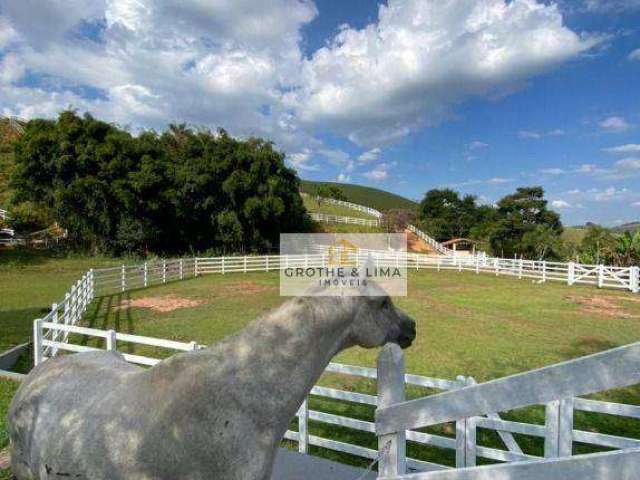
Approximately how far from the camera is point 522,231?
36.0m

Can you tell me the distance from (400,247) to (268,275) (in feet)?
66.5

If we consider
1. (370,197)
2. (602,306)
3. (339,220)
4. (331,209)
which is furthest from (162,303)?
(370,197)

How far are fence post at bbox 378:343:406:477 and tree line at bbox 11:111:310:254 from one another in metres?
25.6

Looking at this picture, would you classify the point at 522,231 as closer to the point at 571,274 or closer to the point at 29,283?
the point at 571,274

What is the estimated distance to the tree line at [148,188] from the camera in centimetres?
2428

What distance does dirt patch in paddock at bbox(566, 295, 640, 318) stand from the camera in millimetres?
11703

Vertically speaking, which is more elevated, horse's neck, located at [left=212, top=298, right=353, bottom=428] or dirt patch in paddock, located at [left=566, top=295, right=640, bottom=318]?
Result: horse's neck, located at [left=212, top=298, right=353, bottom=428]

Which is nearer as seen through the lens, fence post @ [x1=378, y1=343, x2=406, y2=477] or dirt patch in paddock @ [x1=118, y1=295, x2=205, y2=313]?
fence post @ [x1=378, y1=343, x2=406, y2=477]

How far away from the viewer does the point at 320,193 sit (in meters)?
66.9

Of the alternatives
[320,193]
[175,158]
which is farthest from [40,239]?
[320,193]

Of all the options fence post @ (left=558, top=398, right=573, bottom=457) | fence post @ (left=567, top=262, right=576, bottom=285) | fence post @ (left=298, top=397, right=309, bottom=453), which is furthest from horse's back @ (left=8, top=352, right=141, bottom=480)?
fence post @ (left=567, top=262, right=576, bottom=285)

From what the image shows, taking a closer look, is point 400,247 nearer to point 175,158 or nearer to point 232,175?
point 232,175

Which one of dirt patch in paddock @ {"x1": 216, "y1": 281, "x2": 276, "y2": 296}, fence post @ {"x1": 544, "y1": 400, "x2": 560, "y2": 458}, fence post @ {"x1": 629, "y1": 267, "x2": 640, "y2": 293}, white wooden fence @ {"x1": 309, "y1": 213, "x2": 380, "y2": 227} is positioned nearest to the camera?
fence post @ {"x1": 544, "y1": 400, "x2": 560, "y2": 458}

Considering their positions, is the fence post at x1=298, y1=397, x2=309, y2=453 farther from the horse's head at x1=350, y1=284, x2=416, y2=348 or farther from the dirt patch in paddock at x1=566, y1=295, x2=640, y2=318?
the dirt patch in paddock at x1=566, y1=295, x2=640, y2=318
